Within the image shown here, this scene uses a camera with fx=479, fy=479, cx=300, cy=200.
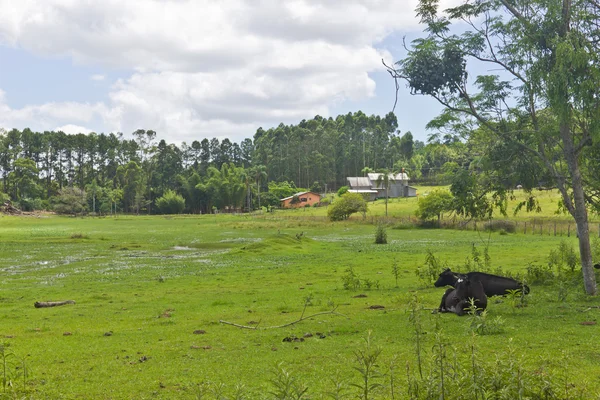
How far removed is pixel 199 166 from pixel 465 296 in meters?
159

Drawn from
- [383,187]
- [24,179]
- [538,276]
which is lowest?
[538,276]

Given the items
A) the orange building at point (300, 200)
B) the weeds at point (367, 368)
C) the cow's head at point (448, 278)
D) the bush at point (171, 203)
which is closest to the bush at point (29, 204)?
the bush at point (171, 203)

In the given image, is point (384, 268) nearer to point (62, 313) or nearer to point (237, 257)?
point (237, 257)

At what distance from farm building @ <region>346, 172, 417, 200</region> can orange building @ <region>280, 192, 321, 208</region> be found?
1126 centimetres

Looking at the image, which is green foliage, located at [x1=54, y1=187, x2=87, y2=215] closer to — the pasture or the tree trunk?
the pasture

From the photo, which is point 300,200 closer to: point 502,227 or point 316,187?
point 316,187

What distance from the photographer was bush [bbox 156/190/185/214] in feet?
425

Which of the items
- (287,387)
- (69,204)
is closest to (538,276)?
(287,387)

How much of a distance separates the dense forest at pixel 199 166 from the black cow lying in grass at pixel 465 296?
373 feet

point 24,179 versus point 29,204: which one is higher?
point 24,179

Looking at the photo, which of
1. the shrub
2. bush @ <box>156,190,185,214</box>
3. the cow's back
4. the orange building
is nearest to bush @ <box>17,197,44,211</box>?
bush @ <box>156,190,185,214</box>

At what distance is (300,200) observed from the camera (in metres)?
131

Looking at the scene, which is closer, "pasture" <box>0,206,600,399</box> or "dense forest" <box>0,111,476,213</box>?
"pasture" <box>0,206,600,399</box>

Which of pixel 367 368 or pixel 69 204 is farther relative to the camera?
pixel 69 204
